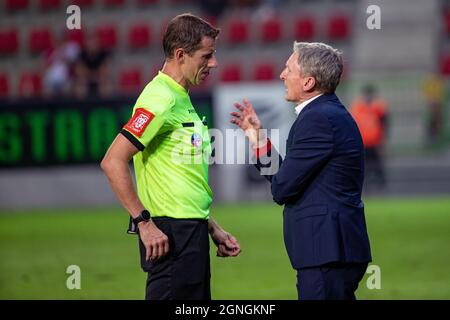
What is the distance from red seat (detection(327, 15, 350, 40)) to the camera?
23531mm

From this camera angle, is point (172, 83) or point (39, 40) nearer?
point (172, 83)

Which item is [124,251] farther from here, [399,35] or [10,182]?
[399,35]

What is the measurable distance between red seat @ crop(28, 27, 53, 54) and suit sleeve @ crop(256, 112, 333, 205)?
19644 millimetres

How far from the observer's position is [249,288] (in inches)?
386

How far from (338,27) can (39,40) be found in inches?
280

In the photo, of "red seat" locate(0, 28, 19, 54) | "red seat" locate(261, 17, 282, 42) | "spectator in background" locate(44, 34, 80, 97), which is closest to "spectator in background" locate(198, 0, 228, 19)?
"red seat" locate(261, 17, 282, 42)

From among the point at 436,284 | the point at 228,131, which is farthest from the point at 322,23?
the point at 436,284

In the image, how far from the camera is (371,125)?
2030 centimetres

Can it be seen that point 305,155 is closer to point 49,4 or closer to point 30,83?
point 30,83

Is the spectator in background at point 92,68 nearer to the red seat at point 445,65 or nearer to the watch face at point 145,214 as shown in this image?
the red seat at point 445,65

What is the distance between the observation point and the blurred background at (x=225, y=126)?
37.0 ft

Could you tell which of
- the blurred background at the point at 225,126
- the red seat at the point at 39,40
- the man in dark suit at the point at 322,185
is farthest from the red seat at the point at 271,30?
the man in dark suit at the point at 322,185

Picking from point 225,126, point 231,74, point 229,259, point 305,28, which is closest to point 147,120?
point 229,259

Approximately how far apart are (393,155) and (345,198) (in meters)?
15.6
